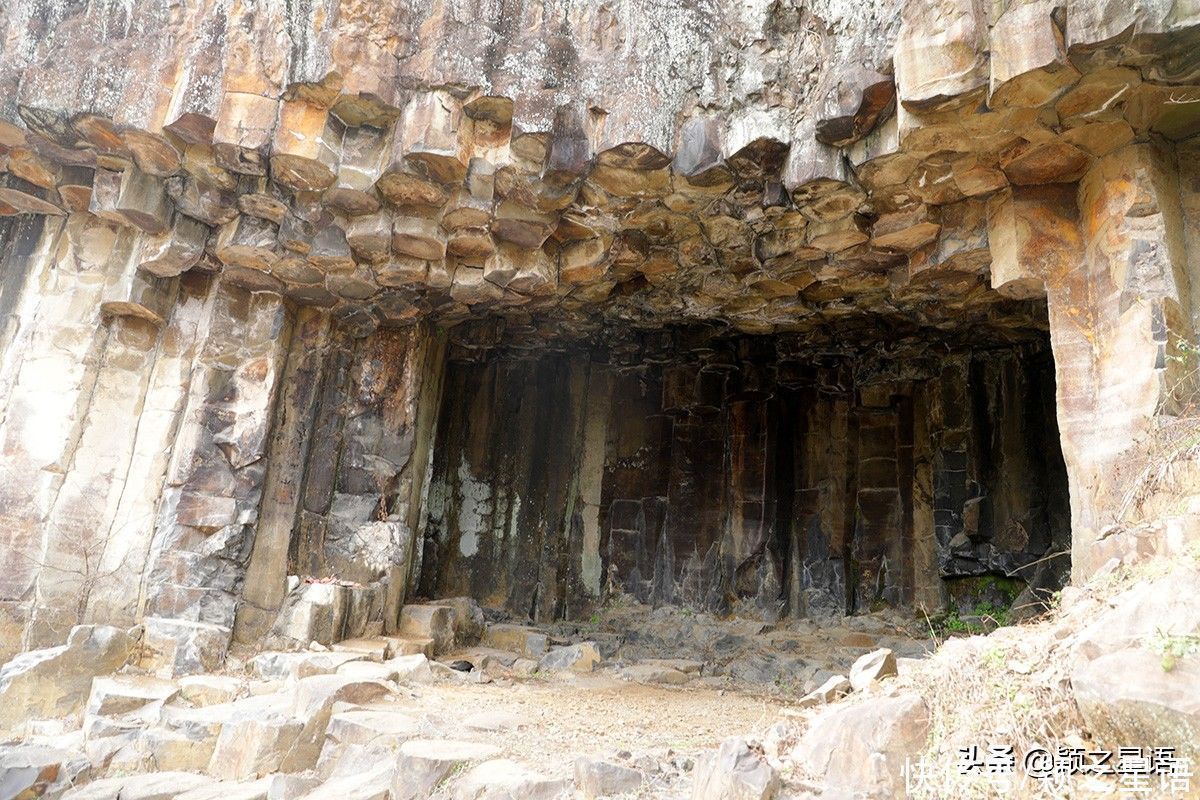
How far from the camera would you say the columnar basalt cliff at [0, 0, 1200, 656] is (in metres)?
5.68

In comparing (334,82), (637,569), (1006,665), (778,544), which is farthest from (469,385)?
(1006,665)

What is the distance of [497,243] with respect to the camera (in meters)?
8.00

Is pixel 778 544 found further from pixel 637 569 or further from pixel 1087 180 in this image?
pixel 1087 180

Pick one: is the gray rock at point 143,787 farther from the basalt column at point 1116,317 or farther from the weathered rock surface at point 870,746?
the basalt column at point 1116,317

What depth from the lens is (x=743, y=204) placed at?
24.1ft

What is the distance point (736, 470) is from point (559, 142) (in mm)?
6074

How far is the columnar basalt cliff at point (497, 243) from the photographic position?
18.6 ft

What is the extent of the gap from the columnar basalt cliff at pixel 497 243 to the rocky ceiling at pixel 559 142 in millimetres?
31

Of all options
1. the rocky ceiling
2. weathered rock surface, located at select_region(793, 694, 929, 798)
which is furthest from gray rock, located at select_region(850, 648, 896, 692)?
the rocky ceiling

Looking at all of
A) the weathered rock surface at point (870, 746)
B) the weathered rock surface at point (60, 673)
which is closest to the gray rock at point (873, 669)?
the weathered rock surface at point (870, 746)

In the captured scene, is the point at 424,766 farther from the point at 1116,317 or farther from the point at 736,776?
the point at 1116,317

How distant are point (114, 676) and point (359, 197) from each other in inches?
175

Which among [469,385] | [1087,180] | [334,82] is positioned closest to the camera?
[1087,180]

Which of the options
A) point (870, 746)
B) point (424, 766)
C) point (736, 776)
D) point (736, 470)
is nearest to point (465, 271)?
point (424, 766)
